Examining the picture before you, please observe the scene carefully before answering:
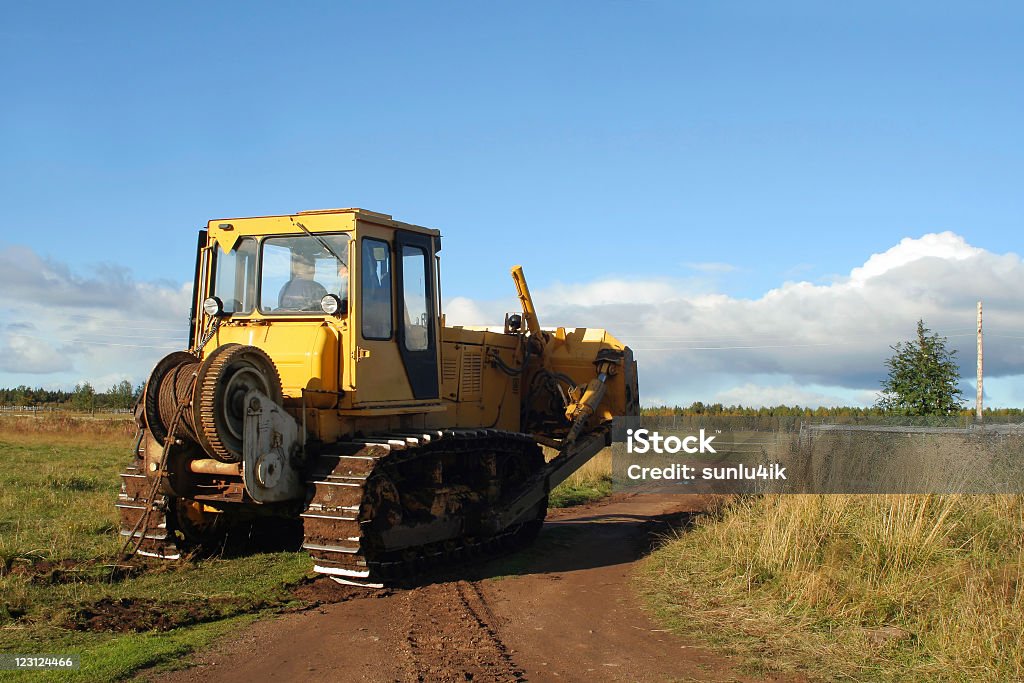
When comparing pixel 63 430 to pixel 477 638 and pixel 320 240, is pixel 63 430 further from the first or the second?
pixel 477 638

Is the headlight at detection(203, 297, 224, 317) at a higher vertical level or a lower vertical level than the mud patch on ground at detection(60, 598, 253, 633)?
higher

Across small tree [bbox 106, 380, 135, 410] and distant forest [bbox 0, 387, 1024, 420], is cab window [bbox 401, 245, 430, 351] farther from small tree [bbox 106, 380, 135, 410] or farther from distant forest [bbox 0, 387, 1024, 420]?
small tree [bbox 106, 380, 135, 410]

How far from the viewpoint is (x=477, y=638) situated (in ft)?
26.0

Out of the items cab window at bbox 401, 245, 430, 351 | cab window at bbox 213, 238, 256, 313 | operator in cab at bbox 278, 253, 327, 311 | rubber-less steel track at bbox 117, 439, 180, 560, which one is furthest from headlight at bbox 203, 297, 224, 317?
cab window at bbox 401, 245, 430, 351

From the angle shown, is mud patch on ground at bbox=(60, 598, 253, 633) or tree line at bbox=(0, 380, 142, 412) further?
tree line at bbox=(0, 380, 142, 412)

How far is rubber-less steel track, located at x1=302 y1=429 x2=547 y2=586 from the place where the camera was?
919 centimetres

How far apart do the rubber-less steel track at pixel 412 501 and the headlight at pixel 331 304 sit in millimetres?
1422

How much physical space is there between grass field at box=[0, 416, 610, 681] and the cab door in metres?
2.27

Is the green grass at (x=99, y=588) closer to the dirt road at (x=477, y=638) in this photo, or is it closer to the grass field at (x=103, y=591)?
the grass field at (x=103, y=591)

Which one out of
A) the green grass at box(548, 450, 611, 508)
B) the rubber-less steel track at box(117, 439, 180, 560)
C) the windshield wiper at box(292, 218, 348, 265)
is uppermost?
the windshield wiper at box(292, 218, 348, 265)

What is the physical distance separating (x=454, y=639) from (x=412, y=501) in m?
2.82

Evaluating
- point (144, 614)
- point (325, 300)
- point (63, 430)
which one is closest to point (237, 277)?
point (325, 300)

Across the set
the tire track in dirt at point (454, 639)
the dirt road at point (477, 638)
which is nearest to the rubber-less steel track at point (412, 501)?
the dirt road at point (477, 638)

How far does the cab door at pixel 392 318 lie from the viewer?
33.9ft
